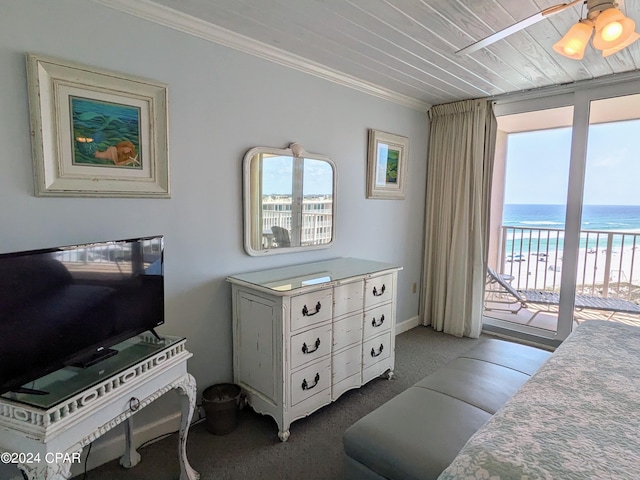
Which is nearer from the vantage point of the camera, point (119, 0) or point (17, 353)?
point (17, 353)

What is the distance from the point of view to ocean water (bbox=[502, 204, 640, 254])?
10.7ft

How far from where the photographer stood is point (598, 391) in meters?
1.19

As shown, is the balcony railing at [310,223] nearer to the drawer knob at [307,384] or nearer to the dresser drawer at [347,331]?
the dresser drawer at [347,331]

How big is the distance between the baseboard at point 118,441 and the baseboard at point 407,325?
2.31m

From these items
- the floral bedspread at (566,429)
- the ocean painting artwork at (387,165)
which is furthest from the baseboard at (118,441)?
the ocean painting artwork at (387,165)

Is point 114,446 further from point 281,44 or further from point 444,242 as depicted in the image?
point 444,242

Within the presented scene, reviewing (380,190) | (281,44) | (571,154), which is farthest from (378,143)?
(571,154)

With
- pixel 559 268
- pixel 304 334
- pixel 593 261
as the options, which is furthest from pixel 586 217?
pixel 304 334

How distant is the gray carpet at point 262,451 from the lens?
1693mm

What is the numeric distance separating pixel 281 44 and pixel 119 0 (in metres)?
0.91

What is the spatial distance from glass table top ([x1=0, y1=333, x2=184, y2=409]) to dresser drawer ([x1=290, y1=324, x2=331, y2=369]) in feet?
2.14

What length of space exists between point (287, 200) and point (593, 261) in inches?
137

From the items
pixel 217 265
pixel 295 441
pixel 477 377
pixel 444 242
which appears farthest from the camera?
pixel 444 242

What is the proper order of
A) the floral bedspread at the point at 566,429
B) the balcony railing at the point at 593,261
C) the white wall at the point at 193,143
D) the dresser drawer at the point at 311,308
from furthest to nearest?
1. the balcony railing at the point at 593,261
2. the dresser drawer at the point at 311,308
3. the white wall at the point at 193,143
4. the floral bedspread at the point at 566,429
